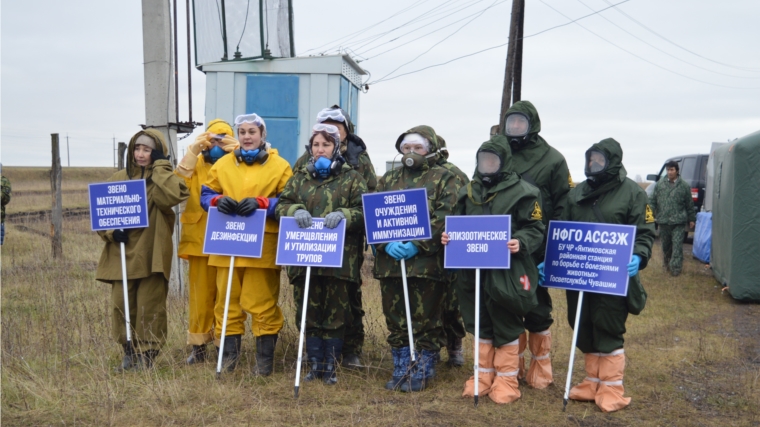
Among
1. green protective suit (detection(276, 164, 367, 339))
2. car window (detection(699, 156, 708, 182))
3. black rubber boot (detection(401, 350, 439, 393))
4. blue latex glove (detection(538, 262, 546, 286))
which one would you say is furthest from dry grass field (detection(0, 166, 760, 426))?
car window (detection(699, 156, 708, 182))

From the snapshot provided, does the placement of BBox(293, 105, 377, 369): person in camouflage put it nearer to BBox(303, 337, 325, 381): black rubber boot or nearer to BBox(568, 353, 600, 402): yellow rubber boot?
BBox(303, 337, 325, 381): black rubber boot

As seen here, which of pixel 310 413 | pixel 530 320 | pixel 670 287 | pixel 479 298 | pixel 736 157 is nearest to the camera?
pixel 310 413

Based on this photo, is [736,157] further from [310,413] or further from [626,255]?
[310,413]

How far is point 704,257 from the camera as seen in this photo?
14031 mm

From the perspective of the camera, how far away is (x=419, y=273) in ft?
18.8

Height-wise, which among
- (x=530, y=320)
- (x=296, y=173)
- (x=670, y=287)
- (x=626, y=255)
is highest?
(x=296, y=173)

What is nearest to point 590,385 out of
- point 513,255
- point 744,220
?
point 513,255

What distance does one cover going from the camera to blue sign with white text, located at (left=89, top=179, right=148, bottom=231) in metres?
6.03

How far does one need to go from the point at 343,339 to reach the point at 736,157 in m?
6.87

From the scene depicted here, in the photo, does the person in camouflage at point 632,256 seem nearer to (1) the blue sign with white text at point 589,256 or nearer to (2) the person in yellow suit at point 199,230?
(1) the blue sign with white text at point 589,256

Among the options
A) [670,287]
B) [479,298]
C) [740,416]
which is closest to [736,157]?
[670,287]

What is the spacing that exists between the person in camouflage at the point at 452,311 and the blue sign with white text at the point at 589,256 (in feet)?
2.54

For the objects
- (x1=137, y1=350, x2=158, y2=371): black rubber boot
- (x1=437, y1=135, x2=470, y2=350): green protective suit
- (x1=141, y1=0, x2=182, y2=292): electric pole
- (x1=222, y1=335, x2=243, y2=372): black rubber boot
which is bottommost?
(x1=137, y1=350, x2=158, y2=371): black rubber boot

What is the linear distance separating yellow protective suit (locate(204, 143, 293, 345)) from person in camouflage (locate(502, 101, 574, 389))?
6.11 feet
